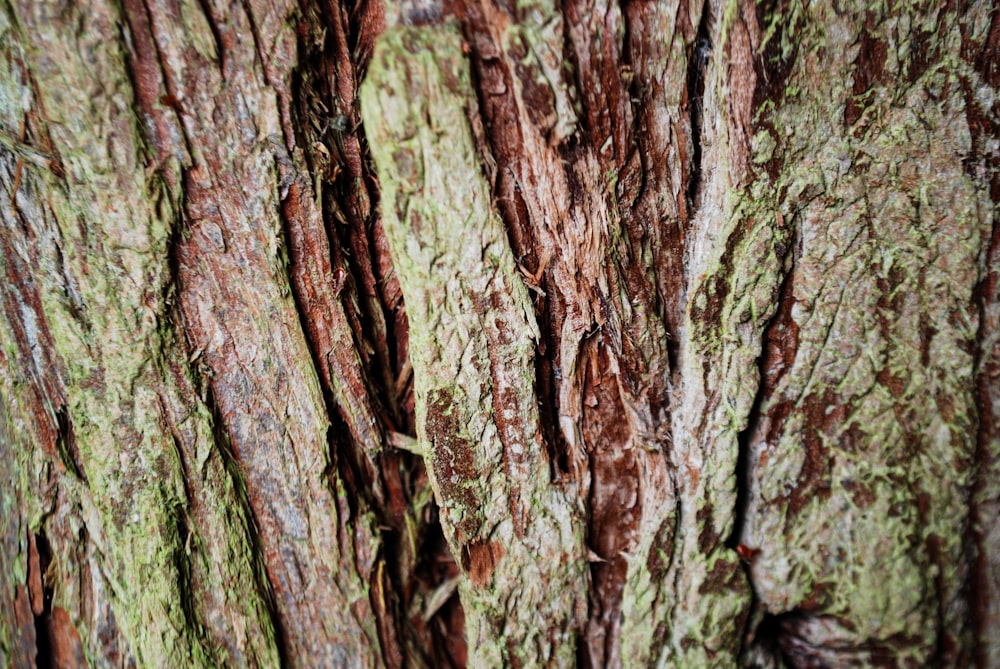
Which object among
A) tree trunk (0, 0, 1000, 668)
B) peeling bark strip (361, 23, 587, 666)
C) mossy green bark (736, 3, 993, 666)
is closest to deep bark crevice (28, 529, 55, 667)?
tree trunk (0, 0, 1000, 668)

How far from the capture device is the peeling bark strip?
952mm

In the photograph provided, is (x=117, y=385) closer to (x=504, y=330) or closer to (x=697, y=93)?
(x=504, y=330)

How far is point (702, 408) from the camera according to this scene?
118 cm

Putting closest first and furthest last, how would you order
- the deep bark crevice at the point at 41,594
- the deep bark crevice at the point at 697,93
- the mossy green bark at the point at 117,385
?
the mossy green bark at the point at 117,385
the deep bark crevice at the point at 697,93
the deep bark crevice at the point at 41,594

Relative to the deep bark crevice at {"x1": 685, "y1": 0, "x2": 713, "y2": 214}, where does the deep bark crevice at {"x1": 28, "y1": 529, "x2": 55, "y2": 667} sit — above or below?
below

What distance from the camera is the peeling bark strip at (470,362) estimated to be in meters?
0.95


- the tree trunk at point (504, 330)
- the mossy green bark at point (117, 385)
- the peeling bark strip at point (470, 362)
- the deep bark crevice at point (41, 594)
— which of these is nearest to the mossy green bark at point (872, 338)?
the tree trunk at point (504, 330)

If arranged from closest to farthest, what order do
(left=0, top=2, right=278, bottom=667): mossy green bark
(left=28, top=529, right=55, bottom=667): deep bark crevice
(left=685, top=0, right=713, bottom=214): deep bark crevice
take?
(left=0, top=2, right=278, bottom=667): mossy green bark, (left=685, top=0, right=713, bottom=214): deep bark crevice, (left=28, top=529, right=55, bottom=667): deep bark crevice

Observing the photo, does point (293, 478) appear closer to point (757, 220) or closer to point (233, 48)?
point (233, 48)

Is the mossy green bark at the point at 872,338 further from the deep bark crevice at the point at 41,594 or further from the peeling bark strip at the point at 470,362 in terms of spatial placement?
the deep bark crevice at the point at 41,594

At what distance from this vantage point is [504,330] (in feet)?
3.56

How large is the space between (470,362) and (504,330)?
0.29 feet

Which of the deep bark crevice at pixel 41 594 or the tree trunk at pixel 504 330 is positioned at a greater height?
the tree trunk at pixel 504 330

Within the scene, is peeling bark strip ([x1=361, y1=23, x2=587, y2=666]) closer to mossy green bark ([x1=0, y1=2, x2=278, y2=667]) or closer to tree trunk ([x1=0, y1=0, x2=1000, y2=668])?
tree trunk ([x1=0, y1=0, x2=1000, y2=668])
